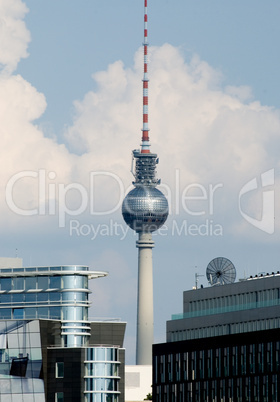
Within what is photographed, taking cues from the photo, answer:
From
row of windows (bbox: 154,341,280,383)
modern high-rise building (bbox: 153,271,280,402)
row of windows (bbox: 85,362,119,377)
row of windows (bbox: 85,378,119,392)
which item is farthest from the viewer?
row of windows (bbox: 85,362,119,377)

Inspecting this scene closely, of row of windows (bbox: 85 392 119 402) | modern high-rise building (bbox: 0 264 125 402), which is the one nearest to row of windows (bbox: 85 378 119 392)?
modern high-rise building (bbox: 0 264 125 402)

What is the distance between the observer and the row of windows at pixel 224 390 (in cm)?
16725

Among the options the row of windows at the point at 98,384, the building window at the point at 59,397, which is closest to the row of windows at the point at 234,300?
the row of windows at the point at 98,384

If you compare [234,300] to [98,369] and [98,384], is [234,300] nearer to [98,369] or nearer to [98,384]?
[98,369]

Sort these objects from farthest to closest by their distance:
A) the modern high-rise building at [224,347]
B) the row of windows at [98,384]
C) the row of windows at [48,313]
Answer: the row of windows at [48,313], the row of windows at [98,384], the modern high-rise building at [224,347]

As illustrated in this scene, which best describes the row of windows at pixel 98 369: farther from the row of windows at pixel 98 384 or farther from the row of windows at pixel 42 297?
the row of windows at pixel 42 297

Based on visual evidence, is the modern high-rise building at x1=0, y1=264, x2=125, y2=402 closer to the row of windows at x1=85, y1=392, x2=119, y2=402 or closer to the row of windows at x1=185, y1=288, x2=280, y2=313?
the row of windows at x1=85, y1=392, x2=119, y2=402

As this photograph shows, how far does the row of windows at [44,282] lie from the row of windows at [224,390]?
18107mm

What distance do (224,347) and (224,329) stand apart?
705 centimetres

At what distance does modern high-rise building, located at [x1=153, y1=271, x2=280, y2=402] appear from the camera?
16950 cm

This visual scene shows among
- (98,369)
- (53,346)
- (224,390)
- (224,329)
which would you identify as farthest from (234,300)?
(53,346)

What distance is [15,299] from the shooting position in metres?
179

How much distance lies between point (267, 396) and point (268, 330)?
282 inches

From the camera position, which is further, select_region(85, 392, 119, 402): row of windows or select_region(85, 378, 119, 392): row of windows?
select_region(85, 378, 119, 392): row of windows
